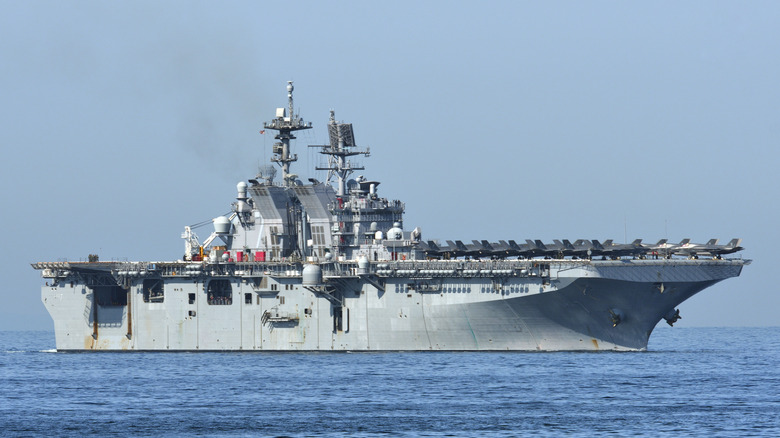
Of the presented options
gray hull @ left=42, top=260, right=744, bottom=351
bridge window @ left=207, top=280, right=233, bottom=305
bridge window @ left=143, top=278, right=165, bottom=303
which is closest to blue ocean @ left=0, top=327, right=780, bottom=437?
gray hull @ left=42, top=260, right=744, bottom=351

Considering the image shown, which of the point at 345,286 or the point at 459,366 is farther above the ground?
the point at 345,286

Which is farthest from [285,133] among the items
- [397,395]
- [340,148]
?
[397,395]

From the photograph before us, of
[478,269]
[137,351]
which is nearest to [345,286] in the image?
[478,269]

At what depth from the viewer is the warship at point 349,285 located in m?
46.2

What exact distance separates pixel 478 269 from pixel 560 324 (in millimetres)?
3969

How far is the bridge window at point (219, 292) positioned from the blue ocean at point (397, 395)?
306 centimetres

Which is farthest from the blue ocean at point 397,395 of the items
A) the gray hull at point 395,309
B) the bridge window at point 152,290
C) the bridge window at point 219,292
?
the bridge window at point 152,290

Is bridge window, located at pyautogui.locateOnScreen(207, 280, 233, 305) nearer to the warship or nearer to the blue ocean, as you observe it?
the warship

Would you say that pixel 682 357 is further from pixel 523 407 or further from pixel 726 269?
pixel 523 407

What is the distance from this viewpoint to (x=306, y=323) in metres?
50.8

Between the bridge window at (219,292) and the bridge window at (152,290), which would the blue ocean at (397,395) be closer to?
the bridge window at (219,292)

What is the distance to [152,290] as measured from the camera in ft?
177

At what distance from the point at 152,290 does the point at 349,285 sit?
1018 cm

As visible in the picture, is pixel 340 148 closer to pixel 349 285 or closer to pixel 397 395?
pixel 349 285
